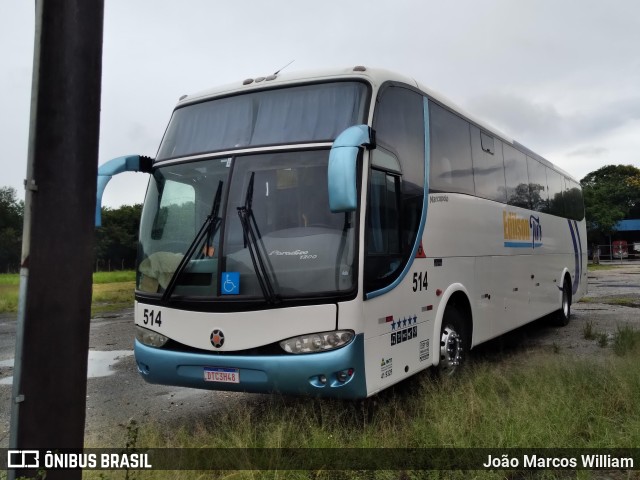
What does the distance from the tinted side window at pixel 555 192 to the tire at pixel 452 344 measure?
18.7ft

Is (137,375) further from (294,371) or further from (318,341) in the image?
(318,341)

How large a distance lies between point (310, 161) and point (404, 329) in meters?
1.84

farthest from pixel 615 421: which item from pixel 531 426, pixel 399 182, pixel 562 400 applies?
pixel 399 182

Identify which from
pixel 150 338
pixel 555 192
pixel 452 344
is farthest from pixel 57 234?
pixel 555 192

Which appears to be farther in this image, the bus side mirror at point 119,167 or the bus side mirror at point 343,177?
the bus side mirror at point 119,167

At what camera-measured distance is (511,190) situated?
29.5 feet

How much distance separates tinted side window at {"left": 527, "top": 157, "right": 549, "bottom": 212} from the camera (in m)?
10.2

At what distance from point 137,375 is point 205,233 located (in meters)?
3.93

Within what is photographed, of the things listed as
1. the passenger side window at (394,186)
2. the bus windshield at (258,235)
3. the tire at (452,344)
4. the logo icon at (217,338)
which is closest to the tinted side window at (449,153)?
the passenger side window at (394,186)

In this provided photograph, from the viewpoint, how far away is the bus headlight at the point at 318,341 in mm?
4516

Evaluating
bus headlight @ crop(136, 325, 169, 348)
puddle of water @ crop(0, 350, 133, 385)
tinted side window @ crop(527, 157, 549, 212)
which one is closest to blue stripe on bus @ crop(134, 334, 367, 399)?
bus headlight @ crop(136, 325, 169, 348)

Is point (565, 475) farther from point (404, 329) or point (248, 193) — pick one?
point (248, 193)

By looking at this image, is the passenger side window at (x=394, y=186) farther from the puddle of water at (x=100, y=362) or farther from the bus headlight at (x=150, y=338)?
the puddle of water at (x=100, y=362)

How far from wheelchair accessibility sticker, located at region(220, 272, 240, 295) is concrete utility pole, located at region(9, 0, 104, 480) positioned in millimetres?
1838
